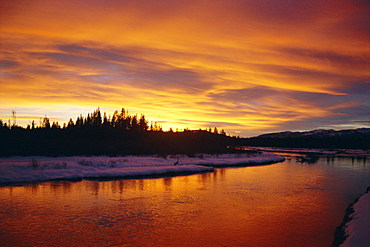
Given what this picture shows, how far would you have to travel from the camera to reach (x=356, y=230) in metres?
9.99

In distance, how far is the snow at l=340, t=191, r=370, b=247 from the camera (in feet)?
28.9

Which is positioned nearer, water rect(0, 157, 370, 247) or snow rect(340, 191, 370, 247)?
snow rect(340, 191, 370, 247)

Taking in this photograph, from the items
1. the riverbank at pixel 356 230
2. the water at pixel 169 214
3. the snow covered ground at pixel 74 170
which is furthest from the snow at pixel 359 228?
the snow covered ground at pixel 74 170

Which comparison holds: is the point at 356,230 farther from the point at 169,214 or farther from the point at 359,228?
the point at 169,214

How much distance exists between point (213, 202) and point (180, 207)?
7.03 ft

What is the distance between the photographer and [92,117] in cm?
9238

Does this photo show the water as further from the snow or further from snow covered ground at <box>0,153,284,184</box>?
snow covered ground at <box>0,153,284,184</box>

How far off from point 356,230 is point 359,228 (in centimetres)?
29

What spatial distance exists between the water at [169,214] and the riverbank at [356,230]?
1.19 ft

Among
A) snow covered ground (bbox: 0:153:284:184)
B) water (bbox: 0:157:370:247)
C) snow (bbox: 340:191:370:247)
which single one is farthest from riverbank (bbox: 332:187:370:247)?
snow covered ground (bbox: 0:153:284:184)

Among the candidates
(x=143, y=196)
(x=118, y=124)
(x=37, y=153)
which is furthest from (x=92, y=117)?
(x=143, y=196)

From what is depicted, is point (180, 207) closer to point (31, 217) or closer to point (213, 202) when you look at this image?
point (213, 202)

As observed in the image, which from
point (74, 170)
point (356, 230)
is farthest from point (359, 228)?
point (74, 170)

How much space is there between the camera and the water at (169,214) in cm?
1006
